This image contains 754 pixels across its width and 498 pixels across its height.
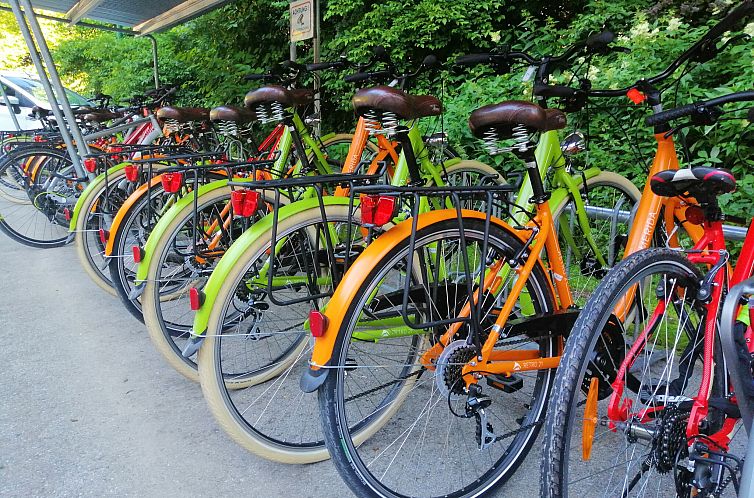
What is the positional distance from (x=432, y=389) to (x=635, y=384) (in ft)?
2.50

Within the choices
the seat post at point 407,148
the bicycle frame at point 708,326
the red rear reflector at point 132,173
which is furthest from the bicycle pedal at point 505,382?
the red rear reflector at point 132,173

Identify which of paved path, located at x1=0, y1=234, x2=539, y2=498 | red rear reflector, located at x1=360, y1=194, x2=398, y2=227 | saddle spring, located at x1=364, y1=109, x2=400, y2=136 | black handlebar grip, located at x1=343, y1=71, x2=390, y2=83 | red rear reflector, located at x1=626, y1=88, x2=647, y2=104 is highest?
black handlebar grip, located at x1=343, y1=71, x2=390, y2=83

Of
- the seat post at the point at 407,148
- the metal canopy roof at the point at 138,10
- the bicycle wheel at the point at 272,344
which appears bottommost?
the bicycle wheel at the point at 272,344

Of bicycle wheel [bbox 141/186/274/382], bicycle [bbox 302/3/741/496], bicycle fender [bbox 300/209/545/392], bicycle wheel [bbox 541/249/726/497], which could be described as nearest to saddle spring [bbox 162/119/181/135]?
bicycle wheel [bbox 141/186/274/382]

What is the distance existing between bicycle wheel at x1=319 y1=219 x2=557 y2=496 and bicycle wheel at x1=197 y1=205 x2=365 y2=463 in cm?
26

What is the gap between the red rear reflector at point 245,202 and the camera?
2.39 m

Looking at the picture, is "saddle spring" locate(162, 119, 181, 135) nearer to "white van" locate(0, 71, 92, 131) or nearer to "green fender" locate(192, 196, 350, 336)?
"green fender" locate(192, 196, 350, 336)

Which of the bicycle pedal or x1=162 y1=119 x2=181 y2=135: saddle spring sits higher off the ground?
x1=162 y1=119 x2=181 y2=135: saddle spring

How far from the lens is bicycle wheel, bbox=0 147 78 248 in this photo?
548 centimetres

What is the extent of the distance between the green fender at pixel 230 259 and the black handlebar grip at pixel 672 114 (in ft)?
4.15

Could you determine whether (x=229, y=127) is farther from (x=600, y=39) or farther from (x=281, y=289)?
(x=600, y=39)

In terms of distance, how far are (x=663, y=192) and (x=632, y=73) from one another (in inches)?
130

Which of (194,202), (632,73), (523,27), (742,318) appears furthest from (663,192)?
(523,27)

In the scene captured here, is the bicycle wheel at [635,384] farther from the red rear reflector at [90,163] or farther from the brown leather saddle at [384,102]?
the red rear reflector at [90,163]
